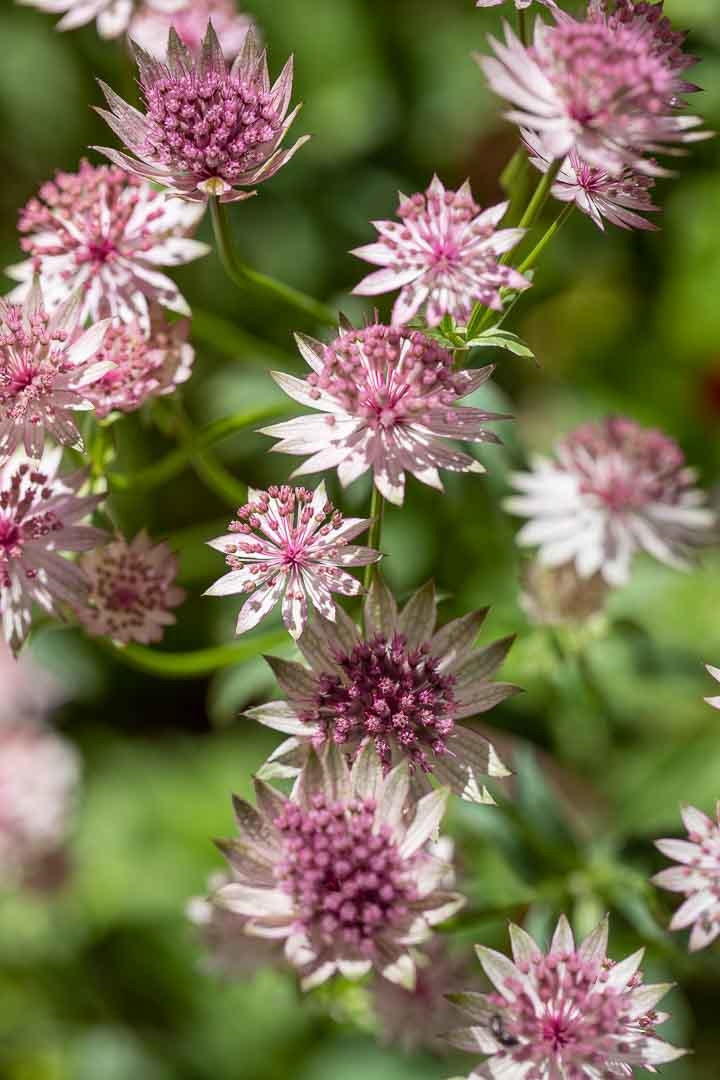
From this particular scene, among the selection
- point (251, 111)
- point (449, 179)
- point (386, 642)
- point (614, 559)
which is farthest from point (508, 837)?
point (449, 179)

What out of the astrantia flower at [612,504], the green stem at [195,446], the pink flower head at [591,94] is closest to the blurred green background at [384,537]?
the astrantia flower at [612,504]

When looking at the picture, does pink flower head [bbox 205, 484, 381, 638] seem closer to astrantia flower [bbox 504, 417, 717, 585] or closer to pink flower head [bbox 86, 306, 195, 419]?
pink flower head [bbox 86, 306, 195, 419]

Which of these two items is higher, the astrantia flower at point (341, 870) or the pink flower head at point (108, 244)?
the pink flower head at point (108, 244)

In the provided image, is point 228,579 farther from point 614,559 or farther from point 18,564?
point 614,559

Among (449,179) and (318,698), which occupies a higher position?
(449,179)

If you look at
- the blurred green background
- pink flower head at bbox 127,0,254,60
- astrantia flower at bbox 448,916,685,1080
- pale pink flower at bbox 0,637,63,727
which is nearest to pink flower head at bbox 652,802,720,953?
astrantia flower at bbox 448,916,685,1080

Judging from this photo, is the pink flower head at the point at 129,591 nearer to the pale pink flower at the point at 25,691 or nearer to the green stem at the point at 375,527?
the green stem at the point at 375,527

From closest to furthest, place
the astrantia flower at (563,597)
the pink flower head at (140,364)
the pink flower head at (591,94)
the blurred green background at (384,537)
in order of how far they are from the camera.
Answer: the pink flower head at (591,94)
the pink flower head at (140,364)
the astrantia flower at (563,597)
the blurred green background at (384,537)

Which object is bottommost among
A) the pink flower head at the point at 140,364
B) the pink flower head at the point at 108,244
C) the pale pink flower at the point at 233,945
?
the pale pink flower at the point at 233,945
